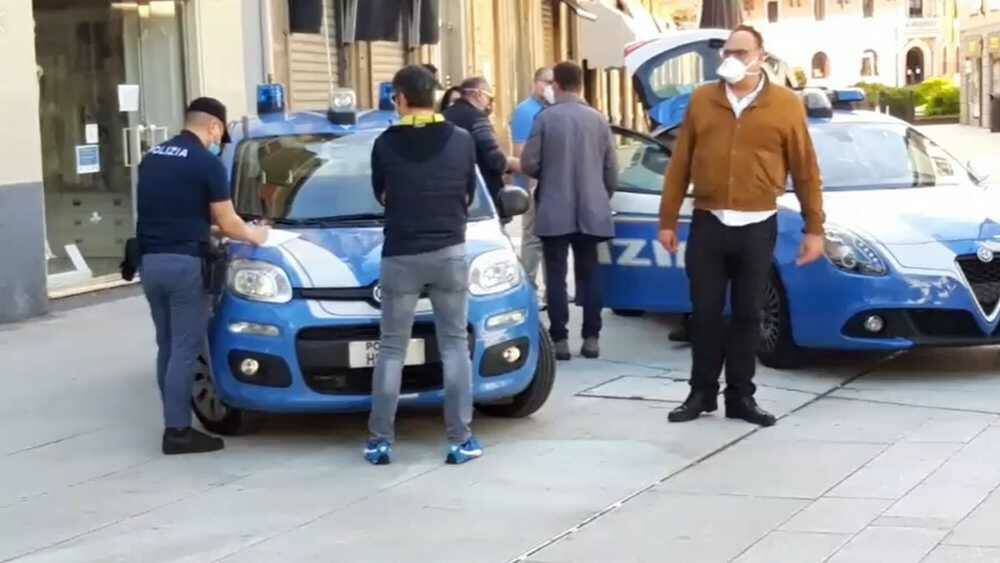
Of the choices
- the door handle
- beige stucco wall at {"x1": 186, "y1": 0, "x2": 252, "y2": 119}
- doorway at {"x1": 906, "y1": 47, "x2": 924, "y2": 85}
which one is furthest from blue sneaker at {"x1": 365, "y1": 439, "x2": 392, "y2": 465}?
doorway at {"x1": 906, "y1": 47, "x2": 924, "y2": 85}

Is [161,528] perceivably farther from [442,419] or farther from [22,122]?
[22,122]

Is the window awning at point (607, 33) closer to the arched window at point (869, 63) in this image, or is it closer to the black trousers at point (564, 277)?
the black trousers at point (564, 277)

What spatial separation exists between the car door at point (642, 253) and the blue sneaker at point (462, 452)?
9.95 ft

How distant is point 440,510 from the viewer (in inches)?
263

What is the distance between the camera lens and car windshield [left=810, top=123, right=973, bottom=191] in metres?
10.4

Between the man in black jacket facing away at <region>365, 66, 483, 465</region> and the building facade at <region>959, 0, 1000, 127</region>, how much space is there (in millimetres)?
46324

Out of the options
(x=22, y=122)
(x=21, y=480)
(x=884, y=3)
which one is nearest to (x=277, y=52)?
(x=22, y=122)

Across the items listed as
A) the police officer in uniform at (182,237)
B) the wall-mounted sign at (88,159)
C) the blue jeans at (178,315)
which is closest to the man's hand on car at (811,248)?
the police officer in uniform at (182,237)

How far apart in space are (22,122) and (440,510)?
23.0 feet

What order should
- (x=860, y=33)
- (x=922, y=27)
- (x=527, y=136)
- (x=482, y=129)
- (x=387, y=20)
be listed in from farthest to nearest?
(x=860, y=33) < (x=922, y=27) < (x=387, y=20) < (x=527, y=136) < (x=482, y=129)

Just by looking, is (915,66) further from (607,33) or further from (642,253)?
(642,253)

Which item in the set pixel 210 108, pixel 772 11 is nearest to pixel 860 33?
pixel 772 11

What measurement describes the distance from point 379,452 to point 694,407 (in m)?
1.74

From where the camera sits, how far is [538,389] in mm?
8375
